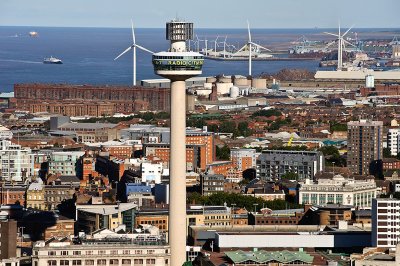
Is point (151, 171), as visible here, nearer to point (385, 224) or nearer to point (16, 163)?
point (16, 163)

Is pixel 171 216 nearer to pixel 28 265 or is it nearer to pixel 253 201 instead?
pixel 28 265

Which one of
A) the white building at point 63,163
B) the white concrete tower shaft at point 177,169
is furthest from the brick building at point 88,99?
the white concrete tower shaft at point 177,169

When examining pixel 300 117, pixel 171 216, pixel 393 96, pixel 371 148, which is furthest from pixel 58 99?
pixel 171 216

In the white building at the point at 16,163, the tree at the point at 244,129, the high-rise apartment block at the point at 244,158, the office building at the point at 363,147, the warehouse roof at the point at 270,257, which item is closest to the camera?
the warehouse roof at the point at 270,257

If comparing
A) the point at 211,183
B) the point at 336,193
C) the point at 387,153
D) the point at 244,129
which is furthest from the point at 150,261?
the point at 244,129

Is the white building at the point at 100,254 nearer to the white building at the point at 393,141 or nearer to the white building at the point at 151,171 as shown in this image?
the white building at the point at 151,171

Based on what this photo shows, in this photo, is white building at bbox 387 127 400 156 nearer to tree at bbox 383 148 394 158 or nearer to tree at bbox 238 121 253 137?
tree at bbox 383 148 394 158
